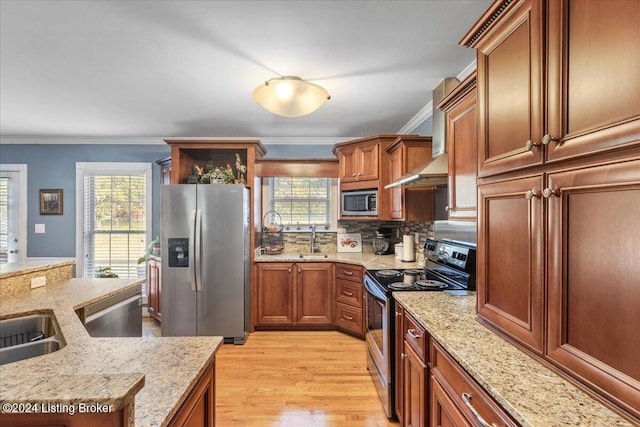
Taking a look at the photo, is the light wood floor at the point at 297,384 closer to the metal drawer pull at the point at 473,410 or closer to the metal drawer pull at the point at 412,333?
the metal drawer pull at the point at 412,333

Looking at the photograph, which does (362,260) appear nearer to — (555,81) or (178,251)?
(178,251)

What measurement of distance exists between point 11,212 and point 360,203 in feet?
16.3

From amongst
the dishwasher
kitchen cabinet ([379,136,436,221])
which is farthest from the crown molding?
the dishwasher

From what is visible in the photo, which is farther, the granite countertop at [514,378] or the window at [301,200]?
the window at [301,200]

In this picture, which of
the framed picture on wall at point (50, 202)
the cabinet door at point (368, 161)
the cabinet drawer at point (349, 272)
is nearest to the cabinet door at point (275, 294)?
the cabinet drawer at point (349, 272)

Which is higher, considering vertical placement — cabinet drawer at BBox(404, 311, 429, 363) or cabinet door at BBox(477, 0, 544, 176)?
cabinet door at BBox(477, 0, 544, 176)

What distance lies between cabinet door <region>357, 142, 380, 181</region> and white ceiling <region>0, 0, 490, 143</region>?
353 mm

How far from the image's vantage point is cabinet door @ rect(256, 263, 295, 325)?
3602 mm

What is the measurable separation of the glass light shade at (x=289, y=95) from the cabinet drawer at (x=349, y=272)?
1.82 metres

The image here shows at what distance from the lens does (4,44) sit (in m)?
2.04

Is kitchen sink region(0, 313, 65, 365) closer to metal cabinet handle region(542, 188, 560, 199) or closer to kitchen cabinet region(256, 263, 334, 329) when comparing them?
metal cabinet handle region(542, 188, 560, 199)

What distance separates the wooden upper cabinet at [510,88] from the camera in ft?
3.26

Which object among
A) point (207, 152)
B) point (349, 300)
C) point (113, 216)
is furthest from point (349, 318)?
point (113, 216)

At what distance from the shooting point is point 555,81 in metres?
0.92
